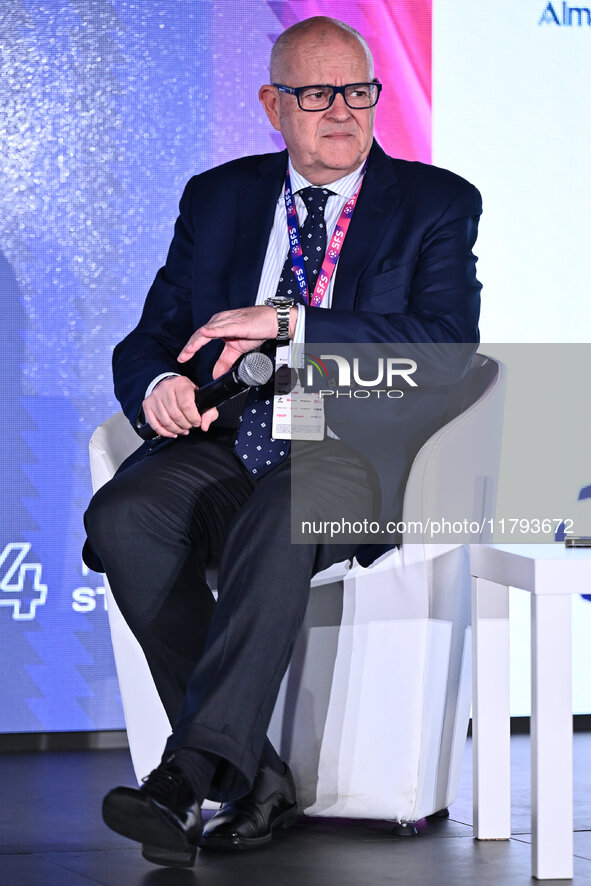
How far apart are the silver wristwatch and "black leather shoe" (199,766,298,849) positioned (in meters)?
0.74

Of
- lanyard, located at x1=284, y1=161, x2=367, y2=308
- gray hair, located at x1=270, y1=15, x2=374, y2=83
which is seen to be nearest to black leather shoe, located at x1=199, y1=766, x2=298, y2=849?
lanyard, located at x1=284, y1=161, x2=367, y2=308

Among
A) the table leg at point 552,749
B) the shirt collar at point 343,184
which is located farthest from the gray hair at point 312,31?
the table leg at point 552,749

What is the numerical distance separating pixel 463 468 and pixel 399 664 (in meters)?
0.36

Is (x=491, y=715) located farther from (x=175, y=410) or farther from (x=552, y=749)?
(x=175, y=410)

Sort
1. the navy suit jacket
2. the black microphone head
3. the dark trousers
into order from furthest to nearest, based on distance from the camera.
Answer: the navy suit jacket, the black microphone head, the dark trousers

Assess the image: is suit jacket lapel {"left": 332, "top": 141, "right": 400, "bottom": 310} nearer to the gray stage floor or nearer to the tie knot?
the tie knot

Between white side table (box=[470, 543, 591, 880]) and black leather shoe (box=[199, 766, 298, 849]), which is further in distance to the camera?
black leather shoe (box=[199, 766, 298, 849])

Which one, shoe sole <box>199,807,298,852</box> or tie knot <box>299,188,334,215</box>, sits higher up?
tie knot <box>299,188,334,215</box>

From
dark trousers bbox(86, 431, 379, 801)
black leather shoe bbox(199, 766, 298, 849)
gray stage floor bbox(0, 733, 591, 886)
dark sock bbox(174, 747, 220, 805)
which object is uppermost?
dark trousers bbox(86, 431, 379, 801)

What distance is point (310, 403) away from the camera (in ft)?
7.61

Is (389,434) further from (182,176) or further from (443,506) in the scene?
→ (182,176)

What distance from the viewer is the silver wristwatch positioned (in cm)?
219

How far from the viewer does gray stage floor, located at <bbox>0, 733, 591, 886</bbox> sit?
6.19 feet

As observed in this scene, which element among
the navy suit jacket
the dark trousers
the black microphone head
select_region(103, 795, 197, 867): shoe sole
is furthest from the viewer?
the navy suit jacket
